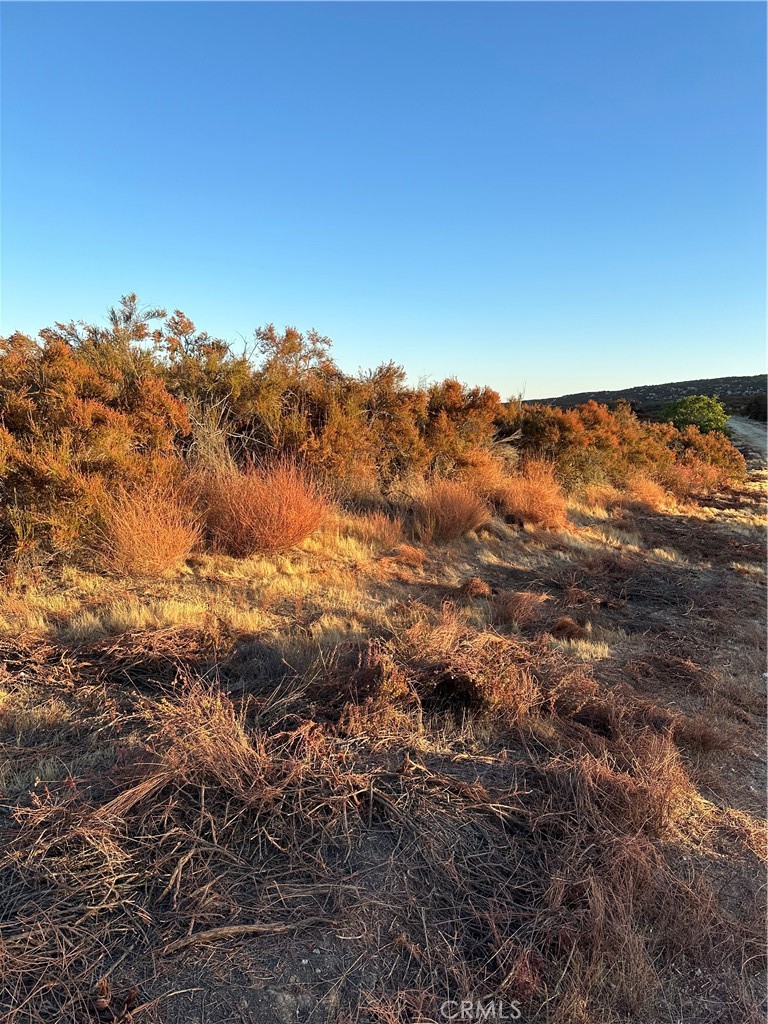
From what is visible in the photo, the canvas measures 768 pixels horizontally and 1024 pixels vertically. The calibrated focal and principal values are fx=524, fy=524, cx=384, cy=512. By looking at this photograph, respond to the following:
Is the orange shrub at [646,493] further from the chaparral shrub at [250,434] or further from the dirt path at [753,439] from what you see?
the dirt path at [753,439]

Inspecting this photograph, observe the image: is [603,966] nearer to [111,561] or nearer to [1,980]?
[1,980]

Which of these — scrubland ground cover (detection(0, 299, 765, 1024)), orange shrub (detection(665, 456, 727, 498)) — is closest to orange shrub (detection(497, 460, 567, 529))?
scrubland ground cover (detection(0, 299, 765, 1024))

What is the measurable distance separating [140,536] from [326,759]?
4238 millimetres

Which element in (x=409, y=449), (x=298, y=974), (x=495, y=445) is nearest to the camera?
(x=298, y=974)

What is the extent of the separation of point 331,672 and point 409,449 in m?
7.96

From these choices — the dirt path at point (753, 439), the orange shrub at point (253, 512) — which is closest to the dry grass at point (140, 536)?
the orange shrub at point (253, 512)

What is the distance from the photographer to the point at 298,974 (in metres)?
1.78

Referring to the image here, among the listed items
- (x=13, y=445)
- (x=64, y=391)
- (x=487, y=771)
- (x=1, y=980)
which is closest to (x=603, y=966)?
(x=487, y=771)

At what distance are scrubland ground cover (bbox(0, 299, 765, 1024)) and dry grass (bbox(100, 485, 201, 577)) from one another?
0.03 meters

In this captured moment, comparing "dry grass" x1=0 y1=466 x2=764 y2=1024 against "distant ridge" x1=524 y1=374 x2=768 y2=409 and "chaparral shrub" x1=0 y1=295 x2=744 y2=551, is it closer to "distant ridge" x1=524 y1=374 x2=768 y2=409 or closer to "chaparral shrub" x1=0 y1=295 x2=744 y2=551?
"chaparral shrub" x1=0 y1=295 x2=744 y2=551

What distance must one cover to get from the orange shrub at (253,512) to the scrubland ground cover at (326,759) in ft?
0.12

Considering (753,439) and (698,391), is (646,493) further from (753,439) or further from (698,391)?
(698,391)

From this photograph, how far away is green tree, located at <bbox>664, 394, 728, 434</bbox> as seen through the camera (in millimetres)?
24688

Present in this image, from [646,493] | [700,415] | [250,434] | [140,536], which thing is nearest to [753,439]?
[700,415]
